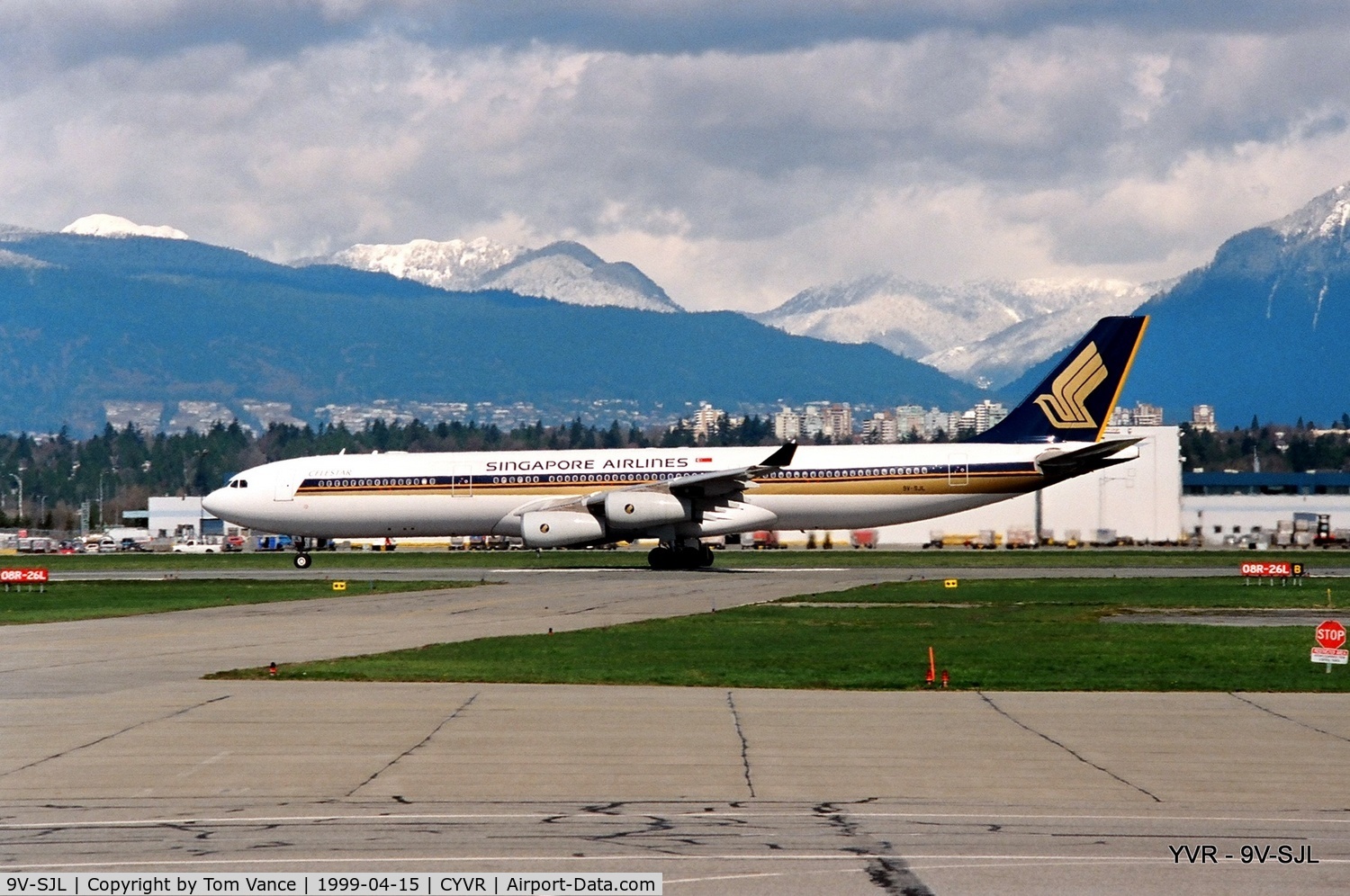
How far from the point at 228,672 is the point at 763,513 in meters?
34.7

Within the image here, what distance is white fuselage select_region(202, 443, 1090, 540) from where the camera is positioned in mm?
58344

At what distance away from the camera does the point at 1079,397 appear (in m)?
61.6

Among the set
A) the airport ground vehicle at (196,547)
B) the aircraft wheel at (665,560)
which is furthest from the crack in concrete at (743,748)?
the airport ground vehicle at (196,547)

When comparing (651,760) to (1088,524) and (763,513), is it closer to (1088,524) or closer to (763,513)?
(763,513)

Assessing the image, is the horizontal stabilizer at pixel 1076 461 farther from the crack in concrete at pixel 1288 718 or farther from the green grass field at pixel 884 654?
the crack in concrete at pixel 1288 718

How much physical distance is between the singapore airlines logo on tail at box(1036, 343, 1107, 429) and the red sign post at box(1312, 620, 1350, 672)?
36.5m

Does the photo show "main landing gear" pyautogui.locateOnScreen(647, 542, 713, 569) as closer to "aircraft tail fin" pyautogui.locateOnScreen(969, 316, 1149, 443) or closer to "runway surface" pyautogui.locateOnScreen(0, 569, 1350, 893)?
"aircraft tail fin" pyautogui.locateOnScreen(969, 316, 1149, 443)

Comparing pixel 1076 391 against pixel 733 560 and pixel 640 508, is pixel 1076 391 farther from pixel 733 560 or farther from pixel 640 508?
pixel 640 508

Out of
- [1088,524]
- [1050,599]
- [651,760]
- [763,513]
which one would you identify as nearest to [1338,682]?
[651,760]

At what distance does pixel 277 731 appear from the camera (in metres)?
18.7

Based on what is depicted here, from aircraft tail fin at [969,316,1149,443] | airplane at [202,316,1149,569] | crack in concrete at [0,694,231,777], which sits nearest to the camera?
crack in concrete at [0,694,231,777]

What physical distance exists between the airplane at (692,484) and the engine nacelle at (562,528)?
1.8 inches
